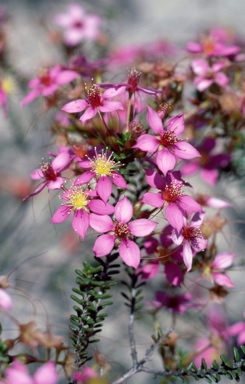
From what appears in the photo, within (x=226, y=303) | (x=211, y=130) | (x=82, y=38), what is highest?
(x=82, y=38)

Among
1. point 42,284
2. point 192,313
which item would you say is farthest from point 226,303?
point 42,284

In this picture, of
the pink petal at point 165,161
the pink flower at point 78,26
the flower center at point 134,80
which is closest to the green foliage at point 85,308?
the pink petal at point 165,161

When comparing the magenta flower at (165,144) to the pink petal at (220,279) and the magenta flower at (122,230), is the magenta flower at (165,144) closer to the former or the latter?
the magenta flower at (122,230)

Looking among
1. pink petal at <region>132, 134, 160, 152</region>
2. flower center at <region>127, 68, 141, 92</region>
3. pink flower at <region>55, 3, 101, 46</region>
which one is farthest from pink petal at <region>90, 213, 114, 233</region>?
pink flower at <region>55, 3, 101, 46</region>

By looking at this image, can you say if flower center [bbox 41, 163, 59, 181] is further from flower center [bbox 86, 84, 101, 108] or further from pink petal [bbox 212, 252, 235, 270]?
pink petal [bbox 212, 252, 235, 270]

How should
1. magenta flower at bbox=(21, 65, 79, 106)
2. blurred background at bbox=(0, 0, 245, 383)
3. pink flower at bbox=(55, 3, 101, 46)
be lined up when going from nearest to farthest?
magenta flower at bbox=(21, 65, 79, 106) < blurred background at bbox=(0, 0, 245, 383) < pink flower at bbox=(55, 3, 101, 46)

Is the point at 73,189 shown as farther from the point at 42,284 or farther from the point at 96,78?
the point at 42,284
